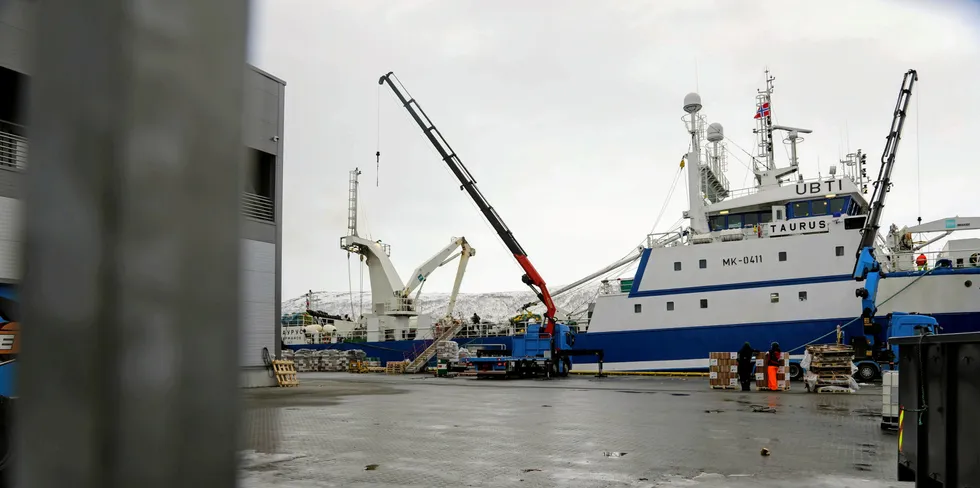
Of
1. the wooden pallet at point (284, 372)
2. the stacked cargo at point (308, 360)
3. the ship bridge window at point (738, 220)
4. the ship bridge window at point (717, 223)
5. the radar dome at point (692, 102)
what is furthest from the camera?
the stacked cargo at point (308, 360)

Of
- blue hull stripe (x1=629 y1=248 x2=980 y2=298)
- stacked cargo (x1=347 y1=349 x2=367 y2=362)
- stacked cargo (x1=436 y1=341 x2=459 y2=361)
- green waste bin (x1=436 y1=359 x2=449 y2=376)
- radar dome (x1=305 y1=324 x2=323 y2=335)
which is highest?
blue hull stripe (x1=629 y1=248 x2=980 y2=298)

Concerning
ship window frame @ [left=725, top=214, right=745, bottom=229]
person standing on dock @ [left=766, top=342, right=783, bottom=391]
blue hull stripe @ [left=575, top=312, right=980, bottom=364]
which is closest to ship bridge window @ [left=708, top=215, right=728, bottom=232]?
ship window frame @ [left=725, top=214, right=745, bottom=229]

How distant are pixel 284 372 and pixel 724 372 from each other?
13215 mm

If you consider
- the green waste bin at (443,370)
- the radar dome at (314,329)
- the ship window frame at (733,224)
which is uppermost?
the ship window frame at (733,224)

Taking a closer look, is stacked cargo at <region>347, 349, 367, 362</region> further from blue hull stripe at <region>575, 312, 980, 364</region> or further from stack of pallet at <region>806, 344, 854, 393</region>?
stack of pallet at <region>806, 344, 854, 393</region>

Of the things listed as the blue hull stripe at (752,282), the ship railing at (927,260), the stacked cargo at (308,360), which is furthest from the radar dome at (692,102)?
the stacked cargo at (308,360)

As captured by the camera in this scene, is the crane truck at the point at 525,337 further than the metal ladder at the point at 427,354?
No

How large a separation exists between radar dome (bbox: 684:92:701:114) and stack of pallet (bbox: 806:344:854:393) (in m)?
15.3

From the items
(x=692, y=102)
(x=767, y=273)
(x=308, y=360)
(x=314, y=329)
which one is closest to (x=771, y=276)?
(x=767, y=273)

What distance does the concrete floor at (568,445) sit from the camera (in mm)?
5891

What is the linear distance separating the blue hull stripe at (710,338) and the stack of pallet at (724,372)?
570 centimetres

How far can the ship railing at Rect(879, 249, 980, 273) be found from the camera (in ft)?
76.6

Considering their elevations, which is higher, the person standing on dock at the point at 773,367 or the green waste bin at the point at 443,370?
the person standing on dock at the point at 773,367

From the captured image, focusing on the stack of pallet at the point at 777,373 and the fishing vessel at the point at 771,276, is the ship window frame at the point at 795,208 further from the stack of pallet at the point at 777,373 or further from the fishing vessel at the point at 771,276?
the stack of pallet at the point at 777,373
